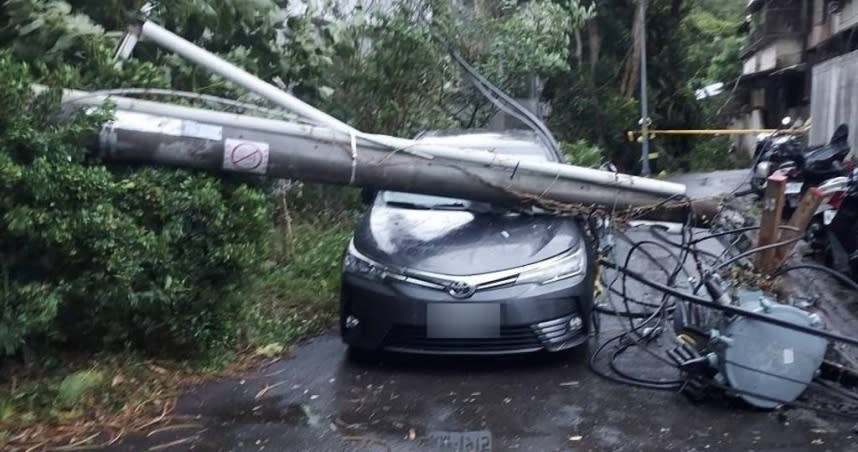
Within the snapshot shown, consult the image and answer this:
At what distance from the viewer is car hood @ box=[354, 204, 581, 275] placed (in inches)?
268

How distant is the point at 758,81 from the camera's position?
3625 cm

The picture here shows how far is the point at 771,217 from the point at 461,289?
2.98 m

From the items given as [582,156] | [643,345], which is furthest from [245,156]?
[582,156]

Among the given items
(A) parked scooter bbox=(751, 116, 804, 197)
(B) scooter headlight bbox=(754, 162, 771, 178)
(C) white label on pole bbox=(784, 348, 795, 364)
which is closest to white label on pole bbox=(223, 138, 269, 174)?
(C) white label on pole bbox=(784, 348, 795, 364)

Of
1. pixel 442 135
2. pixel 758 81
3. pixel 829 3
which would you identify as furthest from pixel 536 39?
pixel 758 81

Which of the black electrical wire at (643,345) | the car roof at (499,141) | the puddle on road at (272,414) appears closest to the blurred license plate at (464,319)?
the black electrical wire at (643,345)

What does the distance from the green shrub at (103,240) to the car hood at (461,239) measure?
937mm

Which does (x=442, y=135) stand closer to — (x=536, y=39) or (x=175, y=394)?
(x=175, y=394)

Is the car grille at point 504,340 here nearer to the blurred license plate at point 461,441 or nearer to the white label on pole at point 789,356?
the blurred license plate at point 461,441

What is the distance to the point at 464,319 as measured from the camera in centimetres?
661

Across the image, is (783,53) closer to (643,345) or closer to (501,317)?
(643,345)

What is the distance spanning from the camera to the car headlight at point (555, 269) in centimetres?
671

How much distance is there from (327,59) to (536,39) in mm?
4947

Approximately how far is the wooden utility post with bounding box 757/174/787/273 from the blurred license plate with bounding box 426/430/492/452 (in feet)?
11.2
